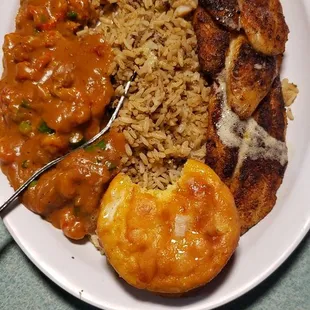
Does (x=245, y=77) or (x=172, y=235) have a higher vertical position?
(x=245, y=77)

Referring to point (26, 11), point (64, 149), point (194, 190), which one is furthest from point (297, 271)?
point (26, 11)

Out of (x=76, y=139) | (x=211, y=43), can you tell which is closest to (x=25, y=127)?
(x=76, y=139)

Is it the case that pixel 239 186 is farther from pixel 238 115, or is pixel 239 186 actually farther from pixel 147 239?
pixel 147 239

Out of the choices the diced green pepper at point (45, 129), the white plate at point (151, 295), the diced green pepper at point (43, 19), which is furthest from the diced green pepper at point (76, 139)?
the diced green pepper at point (43, 19)

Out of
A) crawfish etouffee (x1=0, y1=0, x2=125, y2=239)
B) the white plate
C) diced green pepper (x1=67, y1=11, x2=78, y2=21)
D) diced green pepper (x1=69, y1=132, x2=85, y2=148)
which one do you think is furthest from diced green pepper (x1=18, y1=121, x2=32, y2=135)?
diced green pepper (x1=67, y1=11, x2=78, y2=21)

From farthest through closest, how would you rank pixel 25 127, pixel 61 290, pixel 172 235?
pixel 61 290 → pixel 25 127 → pixel 172 235

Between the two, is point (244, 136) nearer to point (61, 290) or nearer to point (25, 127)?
point (25, 127)
